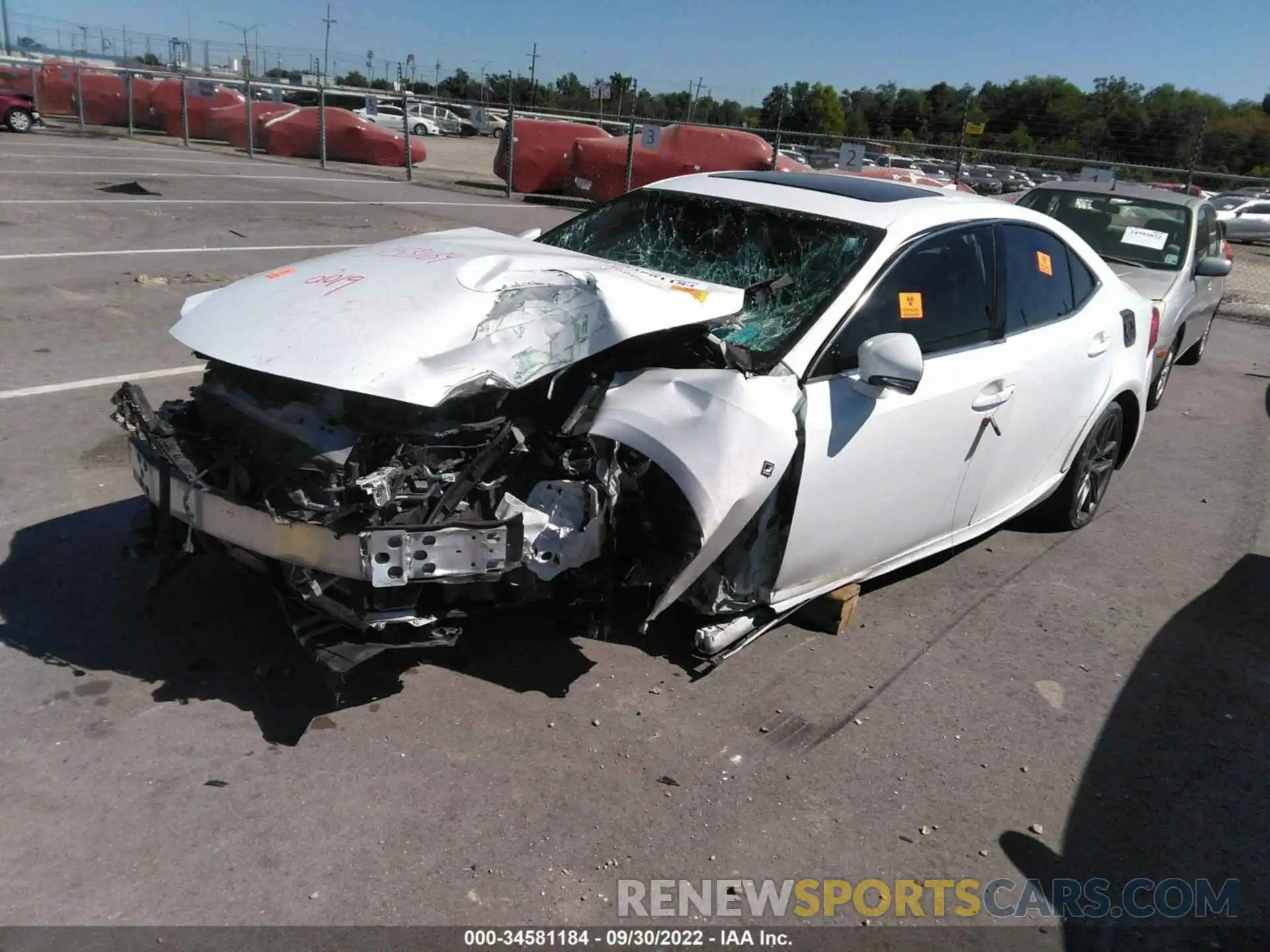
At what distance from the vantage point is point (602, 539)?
3.37 meters

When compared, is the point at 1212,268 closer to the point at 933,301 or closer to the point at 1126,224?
the point at 1126,224

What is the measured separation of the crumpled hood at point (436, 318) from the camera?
3111 mm

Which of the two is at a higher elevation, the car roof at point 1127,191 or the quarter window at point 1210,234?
the car roof at point 1127,191

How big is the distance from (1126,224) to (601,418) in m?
7.08

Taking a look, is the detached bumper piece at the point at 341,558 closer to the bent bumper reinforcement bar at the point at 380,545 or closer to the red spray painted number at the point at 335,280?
the bent bumper reinforcement bar at the point at 380,545

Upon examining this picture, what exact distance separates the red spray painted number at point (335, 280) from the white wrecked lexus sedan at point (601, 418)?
0.9 inches

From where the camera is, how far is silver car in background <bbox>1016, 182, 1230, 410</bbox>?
26.0 feet

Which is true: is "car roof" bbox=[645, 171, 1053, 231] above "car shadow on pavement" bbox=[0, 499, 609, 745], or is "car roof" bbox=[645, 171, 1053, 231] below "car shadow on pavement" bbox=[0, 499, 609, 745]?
above

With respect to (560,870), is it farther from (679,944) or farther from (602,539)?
(602,539)

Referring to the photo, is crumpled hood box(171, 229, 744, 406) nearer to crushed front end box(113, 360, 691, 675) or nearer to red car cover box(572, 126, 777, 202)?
crushed front end box(113, 360, 691, 675)

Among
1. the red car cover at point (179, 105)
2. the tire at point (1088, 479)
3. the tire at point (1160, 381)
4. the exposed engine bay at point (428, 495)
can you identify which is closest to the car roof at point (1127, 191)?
the tire at point (1160, 381)

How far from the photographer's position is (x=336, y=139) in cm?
2478

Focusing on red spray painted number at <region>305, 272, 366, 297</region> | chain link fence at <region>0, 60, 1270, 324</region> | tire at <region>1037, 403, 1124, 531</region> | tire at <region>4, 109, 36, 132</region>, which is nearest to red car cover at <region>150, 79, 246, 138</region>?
chain link fence at <region>0, 60, 1270, 324</region>

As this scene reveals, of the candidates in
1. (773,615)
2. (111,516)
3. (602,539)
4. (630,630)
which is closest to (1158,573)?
(773,615)
